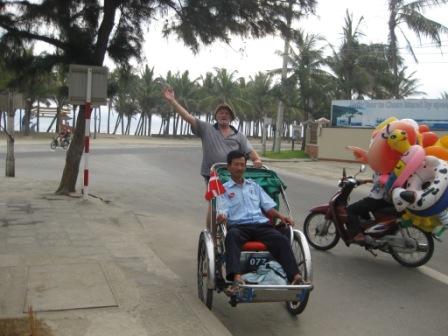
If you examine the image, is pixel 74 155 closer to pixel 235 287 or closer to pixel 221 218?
pixel 221 218

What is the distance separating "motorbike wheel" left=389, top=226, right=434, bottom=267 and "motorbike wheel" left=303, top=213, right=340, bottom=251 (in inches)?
35.9

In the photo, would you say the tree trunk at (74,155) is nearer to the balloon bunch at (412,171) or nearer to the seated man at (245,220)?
the balloon bunch at (412,171)

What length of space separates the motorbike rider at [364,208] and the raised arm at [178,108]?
2.38 metres

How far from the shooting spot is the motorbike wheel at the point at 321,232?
25.1ft

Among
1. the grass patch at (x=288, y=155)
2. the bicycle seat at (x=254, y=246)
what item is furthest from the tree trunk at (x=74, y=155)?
the grass patch at (x=288, y=155)

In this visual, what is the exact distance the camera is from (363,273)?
21.9 ft

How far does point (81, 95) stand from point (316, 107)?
2956 cm

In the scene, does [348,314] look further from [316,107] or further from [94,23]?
[316,107]

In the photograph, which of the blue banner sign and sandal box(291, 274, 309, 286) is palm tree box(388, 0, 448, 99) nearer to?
the blue banner sign

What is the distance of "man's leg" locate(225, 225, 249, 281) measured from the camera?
455 centimetres

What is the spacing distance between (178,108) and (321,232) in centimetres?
280

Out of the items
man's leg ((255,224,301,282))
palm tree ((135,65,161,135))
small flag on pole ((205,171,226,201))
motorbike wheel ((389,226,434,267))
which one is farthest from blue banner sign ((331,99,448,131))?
palm tree ((135,65,161,135))

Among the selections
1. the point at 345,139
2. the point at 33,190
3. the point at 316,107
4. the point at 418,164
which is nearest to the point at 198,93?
the point at 316,107

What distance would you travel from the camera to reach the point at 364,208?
23.4 ft
